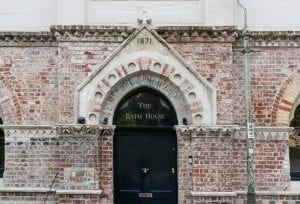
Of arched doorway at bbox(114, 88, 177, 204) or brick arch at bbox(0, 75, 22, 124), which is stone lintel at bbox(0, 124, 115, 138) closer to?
brick arch at bbox(0, 75, 22, 124)

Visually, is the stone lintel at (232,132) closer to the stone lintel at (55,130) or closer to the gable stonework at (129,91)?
the gable stonework at (129,91)

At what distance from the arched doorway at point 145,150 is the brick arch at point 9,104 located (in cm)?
230

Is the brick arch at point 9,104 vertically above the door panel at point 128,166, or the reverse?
the brick arch at point 9,104

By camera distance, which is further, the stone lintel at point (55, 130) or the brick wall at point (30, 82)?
the brick wall at point (30, 82)

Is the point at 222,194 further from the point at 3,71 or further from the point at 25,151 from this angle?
the point at 3,71

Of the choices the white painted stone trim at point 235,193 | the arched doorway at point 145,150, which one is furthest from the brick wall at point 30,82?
the white painted stone trim at point 235,193

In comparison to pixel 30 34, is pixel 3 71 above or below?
below

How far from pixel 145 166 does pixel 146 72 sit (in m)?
2.15

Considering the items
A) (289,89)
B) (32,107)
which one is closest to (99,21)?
(32,107)

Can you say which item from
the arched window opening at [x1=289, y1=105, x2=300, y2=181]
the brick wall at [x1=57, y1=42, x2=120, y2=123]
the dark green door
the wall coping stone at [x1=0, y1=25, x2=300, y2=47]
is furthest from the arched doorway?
the arched window opening at [x1=289, y1=105, x2=300, y2=181]

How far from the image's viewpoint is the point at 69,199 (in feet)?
39.7

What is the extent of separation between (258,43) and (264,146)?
240 centimetres

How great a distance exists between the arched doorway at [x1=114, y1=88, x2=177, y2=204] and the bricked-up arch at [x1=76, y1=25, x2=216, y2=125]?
0.46 meters

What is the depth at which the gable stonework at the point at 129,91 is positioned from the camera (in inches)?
483
